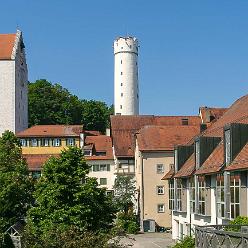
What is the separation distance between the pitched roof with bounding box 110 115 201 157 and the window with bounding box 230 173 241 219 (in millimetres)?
41551

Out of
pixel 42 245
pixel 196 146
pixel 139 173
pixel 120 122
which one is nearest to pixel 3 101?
pixel 120 122

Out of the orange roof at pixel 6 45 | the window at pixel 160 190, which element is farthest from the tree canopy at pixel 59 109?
the window at pixel 160 190

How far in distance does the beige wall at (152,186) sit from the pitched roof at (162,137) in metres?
0.69

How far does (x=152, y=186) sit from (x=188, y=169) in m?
20.4

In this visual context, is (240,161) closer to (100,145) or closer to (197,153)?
(197,153)

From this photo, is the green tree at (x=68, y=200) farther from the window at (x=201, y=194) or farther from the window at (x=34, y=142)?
the window at (x=34, y=142)

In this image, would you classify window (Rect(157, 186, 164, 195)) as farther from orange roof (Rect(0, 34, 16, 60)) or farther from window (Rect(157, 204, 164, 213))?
orange roof (Rect(0, 34, 16, 60))

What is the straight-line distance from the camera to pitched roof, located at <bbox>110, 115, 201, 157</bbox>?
7450 cm

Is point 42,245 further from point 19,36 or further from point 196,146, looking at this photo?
point 19,36

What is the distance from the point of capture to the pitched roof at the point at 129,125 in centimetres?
7450

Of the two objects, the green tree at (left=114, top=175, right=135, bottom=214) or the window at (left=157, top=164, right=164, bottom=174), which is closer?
the window at (left=157, top=164, right=164, bottom=174)

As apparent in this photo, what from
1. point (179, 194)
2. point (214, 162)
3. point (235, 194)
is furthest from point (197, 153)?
point (235, 194)

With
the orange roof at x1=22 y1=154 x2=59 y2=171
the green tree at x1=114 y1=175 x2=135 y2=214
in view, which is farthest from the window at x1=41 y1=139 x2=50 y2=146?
the green tree at x1=114 y1=175 x2=135 y2=214

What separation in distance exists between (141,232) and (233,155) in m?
28.8
